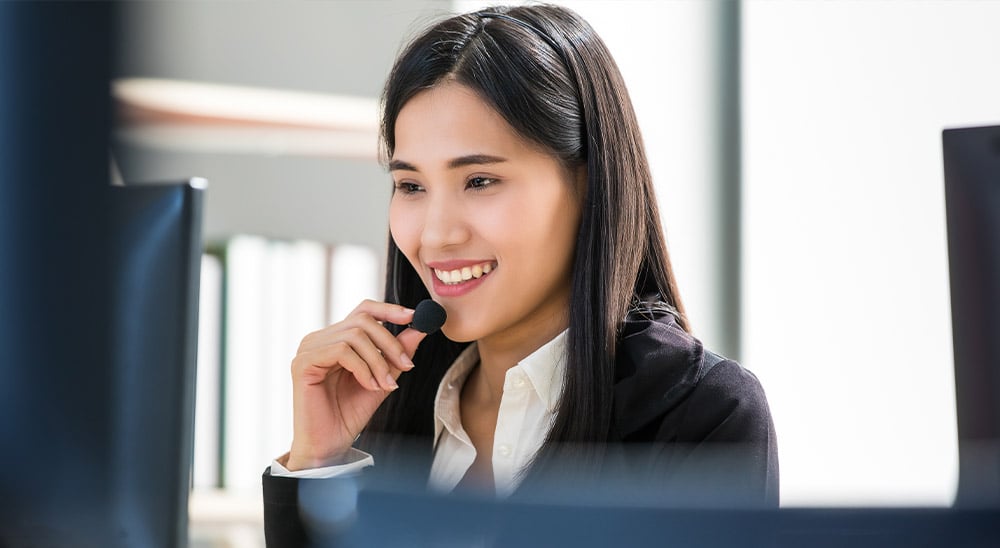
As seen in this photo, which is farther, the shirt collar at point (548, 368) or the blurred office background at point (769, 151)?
the blurred office background at point (769, 151)

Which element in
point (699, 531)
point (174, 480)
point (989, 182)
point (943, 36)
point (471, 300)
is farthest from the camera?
point (943, 36)

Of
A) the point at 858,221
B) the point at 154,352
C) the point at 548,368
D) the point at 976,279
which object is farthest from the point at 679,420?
the point at 858,221

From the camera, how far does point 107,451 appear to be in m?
0.88

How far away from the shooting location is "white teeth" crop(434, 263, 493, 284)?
1217 mm

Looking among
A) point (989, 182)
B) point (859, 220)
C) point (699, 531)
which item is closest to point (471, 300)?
point (989, 182)

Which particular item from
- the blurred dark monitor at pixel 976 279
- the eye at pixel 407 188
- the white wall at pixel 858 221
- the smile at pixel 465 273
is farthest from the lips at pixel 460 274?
the white wall at pixel 858 221

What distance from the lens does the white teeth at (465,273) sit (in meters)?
1.22

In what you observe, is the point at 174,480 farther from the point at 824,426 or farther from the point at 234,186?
the point at 824,426

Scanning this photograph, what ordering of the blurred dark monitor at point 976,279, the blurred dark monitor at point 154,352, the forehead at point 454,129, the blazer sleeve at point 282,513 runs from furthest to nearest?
the forehead at point 454,129 < the blazer sleeve at point 282,513 < the blurred dark monitor at point 154,352 < the blurred dark monitor at point 976,279

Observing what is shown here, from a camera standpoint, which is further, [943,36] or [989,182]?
[943,36]

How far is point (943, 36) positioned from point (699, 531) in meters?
2.14

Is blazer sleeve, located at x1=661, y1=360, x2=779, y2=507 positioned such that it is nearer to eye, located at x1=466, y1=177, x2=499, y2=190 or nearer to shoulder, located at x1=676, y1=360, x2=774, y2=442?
shoulder, located at x1=676, y1=360, x2=774, y2=442

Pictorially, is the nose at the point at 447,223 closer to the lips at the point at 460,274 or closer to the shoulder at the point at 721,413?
the lips at the point at 460,274

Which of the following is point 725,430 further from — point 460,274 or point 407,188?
point 407,188
